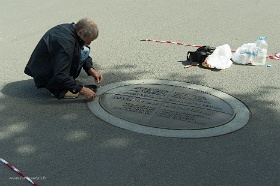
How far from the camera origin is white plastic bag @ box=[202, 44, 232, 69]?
6.54 meters

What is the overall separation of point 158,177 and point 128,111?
1323mm

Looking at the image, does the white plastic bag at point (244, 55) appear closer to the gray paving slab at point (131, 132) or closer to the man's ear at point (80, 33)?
the gray paving slab at point (131, 132)

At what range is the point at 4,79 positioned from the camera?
6066 millimetres

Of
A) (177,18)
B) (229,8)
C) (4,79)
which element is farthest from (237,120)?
(229,8)

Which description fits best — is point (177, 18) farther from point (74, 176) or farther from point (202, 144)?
point (74, 176)

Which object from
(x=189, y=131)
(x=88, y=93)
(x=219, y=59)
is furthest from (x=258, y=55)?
(x=88, y=93)

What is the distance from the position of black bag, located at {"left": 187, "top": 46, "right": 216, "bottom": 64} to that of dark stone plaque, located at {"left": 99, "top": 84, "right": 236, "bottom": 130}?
3.58 feet

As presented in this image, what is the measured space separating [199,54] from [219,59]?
Answer: 0.29 m

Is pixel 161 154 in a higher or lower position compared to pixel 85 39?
lower

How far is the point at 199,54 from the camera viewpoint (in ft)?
21.8

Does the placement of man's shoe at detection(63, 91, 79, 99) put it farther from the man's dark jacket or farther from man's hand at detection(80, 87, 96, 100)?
man's hand at detection(80, 87, 96, 100)

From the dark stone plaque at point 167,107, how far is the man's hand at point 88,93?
13cm

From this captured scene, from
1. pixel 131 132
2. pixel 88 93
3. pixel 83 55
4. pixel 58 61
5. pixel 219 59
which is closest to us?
pixel 131 132

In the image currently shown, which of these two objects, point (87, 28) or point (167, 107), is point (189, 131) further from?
point (87, 28)
